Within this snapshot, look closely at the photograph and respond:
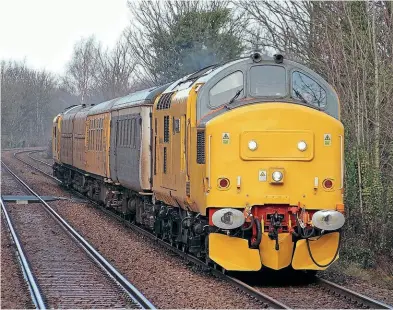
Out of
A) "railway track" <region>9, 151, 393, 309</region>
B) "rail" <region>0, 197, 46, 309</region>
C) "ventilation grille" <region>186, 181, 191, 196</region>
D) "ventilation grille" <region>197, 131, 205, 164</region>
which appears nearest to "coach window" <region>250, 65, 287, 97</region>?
"ventilation grille" <region>197, 131, 205, 164</region>

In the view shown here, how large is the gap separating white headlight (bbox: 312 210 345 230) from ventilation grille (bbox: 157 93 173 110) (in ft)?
13.6

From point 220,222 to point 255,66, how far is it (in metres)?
2.44

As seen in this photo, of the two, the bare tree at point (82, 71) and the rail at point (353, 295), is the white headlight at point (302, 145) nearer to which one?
the rail at point (353, 295)

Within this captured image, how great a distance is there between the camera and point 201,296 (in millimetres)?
10555

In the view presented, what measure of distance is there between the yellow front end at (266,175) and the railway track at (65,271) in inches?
64.7

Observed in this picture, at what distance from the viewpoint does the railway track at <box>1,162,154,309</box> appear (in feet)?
33.8

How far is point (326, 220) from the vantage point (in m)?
11.3

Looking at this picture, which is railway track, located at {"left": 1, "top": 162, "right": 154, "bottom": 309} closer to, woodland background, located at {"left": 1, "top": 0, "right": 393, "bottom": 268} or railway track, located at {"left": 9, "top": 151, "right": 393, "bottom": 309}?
railway track, located at {"left": 9, "top": 151, "right": 393, "bottom": 309}

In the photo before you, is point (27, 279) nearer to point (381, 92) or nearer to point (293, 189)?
point (293, 189)

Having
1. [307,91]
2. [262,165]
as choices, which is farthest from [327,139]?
[262,165]

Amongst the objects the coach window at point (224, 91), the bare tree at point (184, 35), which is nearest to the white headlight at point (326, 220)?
the coach window at point (224, 91)

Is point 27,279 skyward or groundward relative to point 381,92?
groundward

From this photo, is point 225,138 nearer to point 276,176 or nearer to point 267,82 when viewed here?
point 276,176

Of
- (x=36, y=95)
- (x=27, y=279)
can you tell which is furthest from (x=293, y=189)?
(x=36, y=95)
